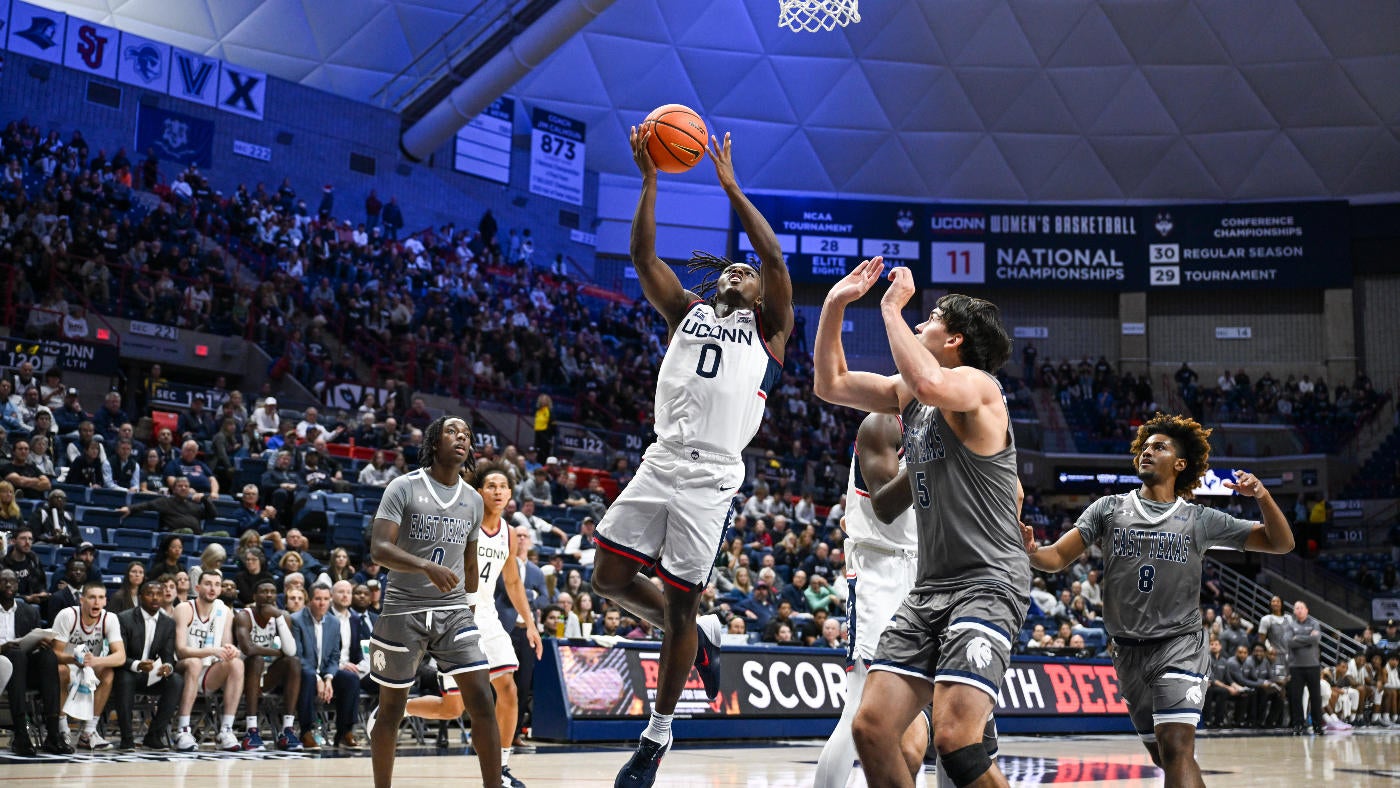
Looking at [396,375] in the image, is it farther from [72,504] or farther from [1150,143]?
[1150,143]

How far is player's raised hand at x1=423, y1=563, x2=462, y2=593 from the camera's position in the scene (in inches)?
238

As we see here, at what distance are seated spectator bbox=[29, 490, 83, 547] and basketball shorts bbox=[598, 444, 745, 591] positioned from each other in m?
8.43

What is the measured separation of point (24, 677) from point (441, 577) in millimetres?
5262

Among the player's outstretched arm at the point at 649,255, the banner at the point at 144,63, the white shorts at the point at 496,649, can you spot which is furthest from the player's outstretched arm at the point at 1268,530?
the banner at the point at 144,63

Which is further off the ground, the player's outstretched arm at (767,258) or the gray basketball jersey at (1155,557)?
the player's outstretched arm at (767,258)

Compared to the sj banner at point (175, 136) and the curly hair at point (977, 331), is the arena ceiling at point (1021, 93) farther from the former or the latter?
the curly hair at point (977, 331)

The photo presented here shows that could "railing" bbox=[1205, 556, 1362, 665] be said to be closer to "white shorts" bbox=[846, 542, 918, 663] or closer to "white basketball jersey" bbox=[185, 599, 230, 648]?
"white basketball jersey" bbox=[185, 599, 230, 648]

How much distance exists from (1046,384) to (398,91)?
61.4ft

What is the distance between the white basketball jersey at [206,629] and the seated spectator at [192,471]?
356 centimetres

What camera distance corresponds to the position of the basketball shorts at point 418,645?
636 centimetres

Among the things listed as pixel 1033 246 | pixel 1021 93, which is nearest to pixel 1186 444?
pixel 1021 93

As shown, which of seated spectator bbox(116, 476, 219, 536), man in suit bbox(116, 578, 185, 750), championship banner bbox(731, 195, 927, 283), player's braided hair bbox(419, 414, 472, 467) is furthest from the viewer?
championship banner bbox(731, 195, 927, 283)

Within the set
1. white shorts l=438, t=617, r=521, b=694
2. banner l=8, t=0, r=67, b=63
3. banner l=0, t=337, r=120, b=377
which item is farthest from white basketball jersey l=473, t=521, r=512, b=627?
banner l=8, t=0, r=67, b=63

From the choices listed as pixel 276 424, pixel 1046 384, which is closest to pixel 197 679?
pixel 276 424
